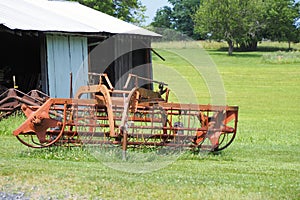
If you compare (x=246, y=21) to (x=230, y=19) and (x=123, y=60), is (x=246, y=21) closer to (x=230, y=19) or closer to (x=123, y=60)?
(x=230, y=19)

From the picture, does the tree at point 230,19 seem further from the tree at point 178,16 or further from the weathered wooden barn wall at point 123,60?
the weathered wooden barn wall at point 123,60

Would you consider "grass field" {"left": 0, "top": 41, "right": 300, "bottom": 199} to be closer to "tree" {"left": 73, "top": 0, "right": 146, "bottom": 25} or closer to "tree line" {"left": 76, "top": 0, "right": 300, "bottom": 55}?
"tree" {"left": 73, "top": 0, "right": 146, "bottom": 25}

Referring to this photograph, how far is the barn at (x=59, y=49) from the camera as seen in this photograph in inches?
733

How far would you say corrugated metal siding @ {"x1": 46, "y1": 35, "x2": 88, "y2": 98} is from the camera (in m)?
18.7

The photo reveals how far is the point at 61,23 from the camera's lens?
1997 cm

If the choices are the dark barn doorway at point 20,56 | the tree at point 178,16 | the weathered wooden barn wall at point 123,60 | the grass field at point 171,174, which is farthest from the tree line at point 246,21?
the grass field at point 171,174

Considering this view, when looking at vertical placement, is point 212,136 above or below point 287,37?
below

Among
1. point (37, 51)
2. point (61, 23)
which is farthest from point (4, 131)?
point (37, 51)

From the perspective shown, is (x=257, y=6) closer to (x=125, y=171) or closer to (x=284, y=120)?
(x=284, y=120)

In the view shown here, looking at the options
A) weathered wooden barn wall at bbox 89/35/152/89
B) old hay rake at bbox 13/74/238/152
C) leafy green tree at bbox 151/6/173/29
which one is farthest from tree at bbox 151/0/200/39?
old hay rake at bbox 13/74/238/152

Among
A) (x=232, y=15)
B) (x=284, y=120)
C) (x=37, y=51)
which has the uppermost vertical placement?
(x=232, y=15)


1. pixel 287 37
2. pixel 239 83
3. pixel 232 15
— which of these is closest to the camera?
pixel 239 83

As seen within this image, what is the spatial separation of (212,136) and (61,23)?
10.0 m

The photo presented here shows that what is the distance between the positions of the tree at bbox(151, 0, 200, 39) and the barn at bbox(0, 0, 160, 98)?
81.6 metres
